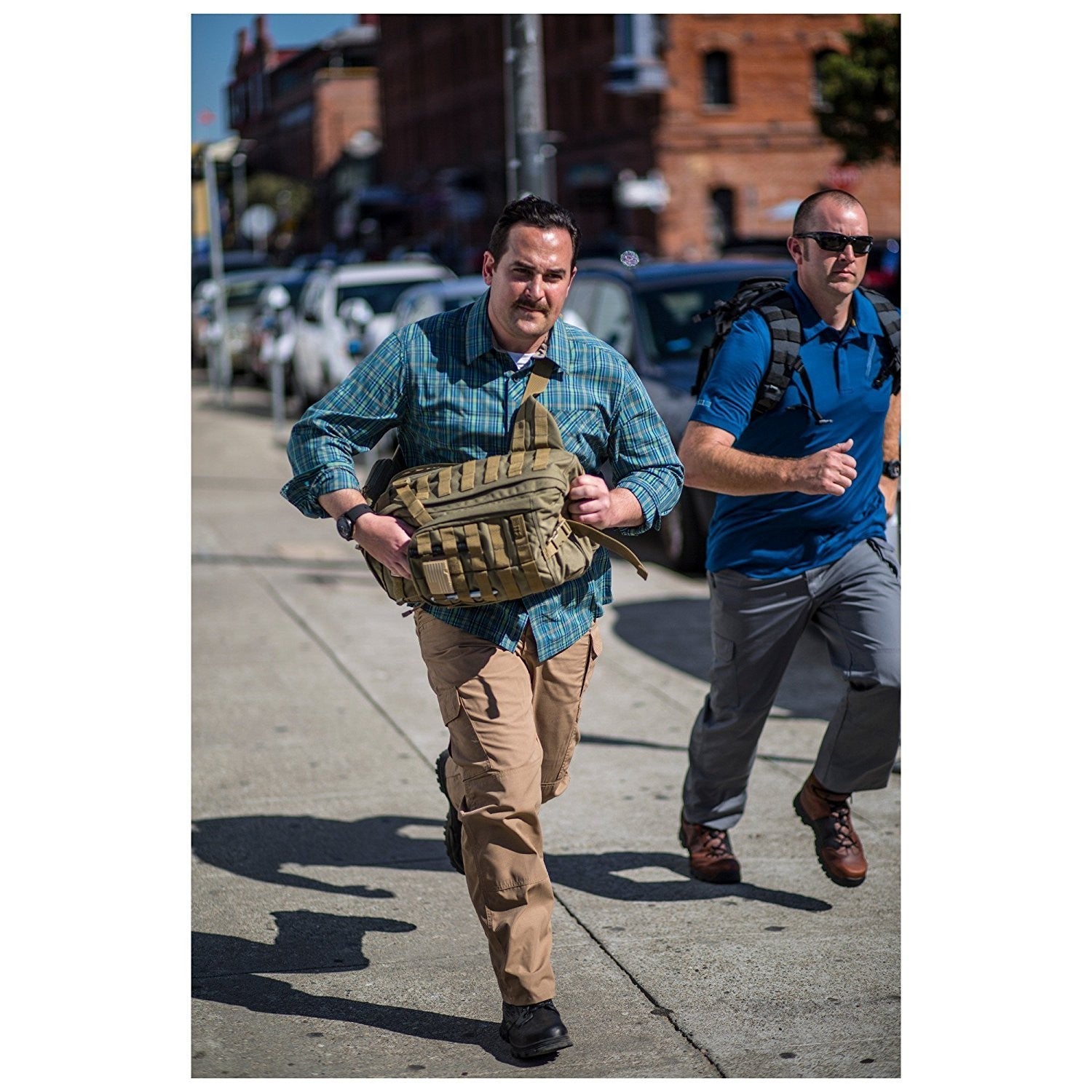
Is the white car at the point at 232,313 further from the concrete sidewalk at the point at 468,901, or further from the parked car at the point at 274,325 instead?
the concrete sidewalk at the point at 468,901

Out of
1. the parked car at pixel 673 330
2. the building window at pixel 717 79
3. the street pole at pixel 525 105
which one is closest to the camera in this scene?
the street pole at pixel 525 105

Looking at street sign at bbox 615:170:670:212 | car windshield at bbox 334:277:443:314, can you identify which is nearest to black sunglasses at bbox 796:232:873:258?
car windshield at bbox 334:277:443:314

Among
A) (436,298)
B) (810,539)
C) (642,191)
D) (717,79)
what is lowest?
(810,539)

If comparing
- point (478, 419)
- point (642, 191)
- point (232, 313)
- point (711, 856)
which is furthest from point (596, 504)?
point (642, 191)

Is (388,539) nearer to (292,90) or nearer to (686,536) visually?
(292,90)

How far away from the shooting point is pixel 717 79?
4659 cm

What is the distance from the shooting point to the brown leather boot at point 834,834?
4879mm

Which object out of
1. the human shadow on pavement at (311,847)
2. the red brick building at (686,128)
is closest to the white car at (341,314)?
the human shadow on pavement at (311,847)

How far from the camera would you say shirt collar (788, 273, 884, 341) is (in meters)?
4.63

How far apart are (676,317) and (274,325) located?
1268 centimetres

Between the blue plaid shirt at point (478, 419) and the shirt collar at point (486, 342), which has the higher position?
the shirt collar at point (486, 342)

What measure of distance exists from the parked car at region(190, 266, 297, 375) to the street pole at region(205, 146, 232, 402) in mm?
157

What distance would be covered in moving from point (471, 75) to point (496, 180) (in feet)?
68.0

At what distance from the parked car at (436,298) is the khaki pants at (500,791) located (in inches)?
472
